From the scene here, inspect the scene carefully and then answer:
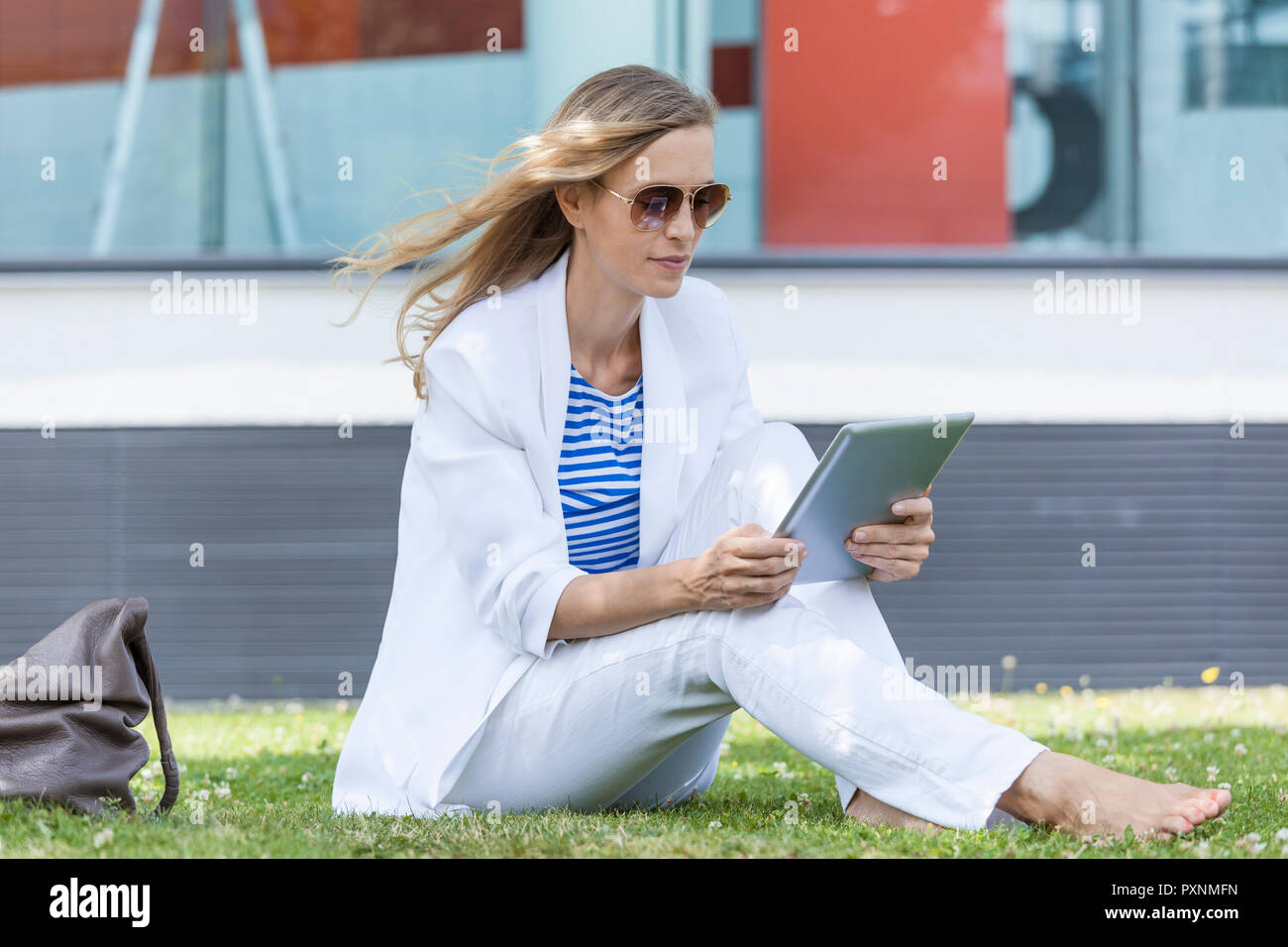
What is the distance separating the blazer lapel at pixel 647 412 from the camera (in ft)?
10.5

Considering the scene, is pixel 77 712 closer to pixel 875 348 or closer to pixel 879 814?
pixel 879 814

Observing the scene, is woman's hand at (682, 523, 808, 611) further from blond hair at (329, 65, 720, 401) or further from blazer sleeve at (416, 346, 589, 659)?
blond hair at (329, 65, 720, 401)

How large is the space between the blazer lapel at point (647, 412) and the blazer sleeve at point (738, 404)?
14 centimetres

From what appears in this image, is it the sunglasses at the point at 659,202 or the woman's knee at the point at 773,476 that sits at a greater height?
the sunglasses at the point at 659,202

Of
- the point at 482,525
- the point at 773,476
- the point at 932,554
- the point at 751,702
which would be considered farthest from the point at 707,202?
the point at 932,554

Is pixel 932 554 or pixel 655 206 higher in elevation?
pixel 655 206

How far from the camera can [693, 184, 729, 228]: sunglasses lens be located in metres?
3.12

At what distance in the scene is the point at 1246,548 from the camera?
265 inches

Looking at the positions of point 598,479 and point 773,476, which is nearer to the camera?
point 773,476

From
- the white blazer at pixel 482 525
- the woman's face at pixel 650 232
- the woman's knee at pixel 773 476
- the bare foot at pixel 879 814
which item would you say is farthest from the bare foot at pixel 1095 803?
the woman's face at pixel 650 232

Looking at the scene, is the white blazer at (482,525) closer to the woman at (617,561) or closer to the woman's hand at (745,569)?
the woman at (617,561)

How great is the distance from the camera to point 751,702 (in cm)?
276

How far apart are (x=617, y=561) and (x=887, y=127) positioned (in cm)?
417
